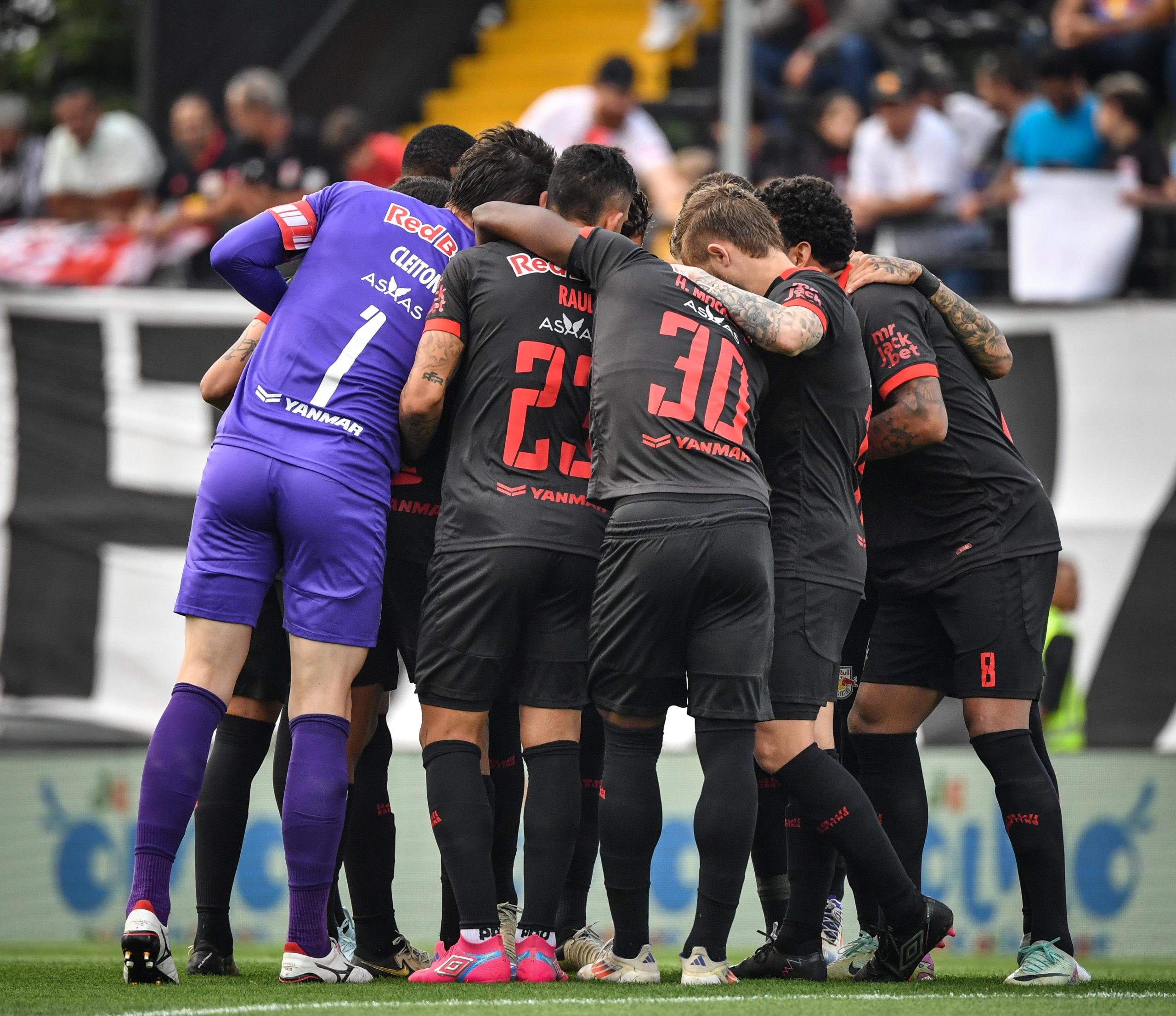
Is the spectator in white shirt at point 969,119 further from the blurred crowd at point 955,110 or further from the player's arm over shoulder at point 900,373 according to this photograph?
the player's arm over shoulder at point 900,373

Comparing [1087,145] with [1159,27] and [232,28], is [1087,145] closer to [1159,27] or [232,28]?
[1159,27]

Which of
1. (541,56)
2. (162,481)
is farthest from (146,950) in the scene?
(541,56)

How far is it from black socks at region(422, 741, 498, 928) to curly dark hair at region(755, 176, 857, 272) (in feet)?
5.90

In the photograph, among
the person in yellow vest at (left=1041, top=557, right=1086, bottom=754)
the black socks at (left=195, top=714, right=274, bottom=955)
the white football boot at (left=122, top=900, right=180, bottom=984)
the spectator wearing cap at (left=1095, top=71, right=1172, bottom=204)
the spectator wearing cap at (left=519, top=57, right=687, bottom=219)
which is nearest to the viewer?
the white football boot at (left=122, top=900, right=180, bottom=984)

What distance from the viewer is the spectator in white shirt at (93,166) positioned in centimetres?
1170

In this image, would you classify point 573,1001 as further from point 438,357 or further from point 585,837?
point 438,357

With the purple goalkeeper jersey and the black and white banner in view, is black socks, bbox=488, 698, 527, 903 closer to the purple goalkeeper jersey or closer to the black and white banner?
the purple goalkeeper jersey

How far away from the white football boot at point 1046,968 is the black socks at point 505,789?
59.9 inches

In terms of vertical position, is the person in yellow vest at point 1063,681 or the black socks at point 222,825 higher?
the person in yellow vest at point 1063,681

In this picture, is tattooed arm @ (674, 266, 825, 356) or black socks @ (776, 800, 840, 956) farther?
black socks @ (776, 800, 840, 956)

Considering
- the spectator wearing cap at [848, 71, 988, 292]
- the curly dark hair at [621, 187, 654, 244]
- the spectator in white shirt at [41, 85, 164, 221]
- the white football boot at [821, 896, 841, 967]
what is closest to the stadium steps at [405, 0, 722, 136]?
the spectator in white shirt at [41, 85, 164, 221]

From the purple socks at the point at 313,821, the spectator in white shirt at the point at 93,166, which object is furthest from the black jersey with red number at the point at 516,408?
the spectator in white shirt at the point at 93,166

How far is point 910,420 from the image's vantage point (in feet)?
15.5

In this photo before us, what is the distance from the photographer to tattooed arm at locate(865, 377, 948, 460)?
4.72 meters
